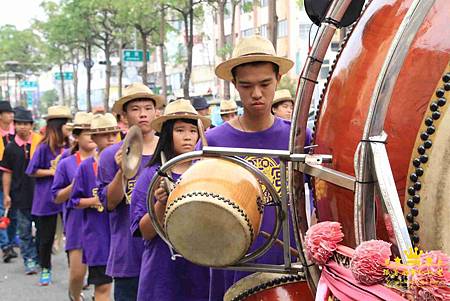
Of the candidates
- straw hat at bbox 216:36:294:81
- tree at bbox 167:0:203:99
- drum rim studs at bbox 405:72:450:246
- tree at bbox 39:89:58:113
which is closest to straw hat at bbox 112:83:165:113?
straw hat at bbox 216:36:294:81

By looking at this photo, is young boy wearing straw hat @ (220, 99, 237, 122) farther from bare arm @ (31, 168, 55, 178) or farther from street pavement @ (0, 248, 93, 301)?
street pavement @ (0, 248, 93, 301)

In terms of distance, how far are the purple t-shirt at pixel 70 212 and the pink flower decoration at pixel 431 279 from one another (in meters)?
4.30

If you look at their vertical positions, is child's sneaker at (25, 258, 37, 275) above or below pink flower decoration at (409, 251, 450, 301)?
below

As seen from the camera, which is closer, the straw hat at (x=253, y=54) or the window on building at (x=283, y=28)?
the straw hat at (x=253, y=54)

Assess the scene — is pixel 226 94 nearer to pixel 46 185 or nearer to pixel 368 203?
pixel 46 185

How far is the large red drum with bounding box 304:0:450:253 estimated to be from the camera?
4.91 ft

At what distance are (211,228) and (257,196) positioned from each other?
0.17m

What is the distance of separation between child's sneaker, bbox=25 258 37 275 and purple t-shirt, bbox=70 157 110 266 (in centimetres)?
295

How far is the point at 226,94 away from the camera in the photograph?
2108 cm

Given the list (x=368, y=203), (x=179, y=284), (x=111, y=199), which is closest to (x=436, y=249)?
(x=368, y=203)

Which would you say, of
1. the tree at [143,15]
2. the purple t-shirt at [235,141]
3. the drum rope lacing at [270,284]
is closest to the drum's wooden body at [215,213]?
the drum rope lacing at [270,284]

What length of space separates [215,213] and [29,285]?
19.4 ft

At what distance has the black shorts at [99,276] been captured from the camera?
503cm

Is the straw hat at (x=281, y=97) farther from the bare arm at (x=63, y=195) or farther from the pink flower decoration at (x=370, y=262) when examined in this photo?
the pink flower decoration at (x=370, y=262)
